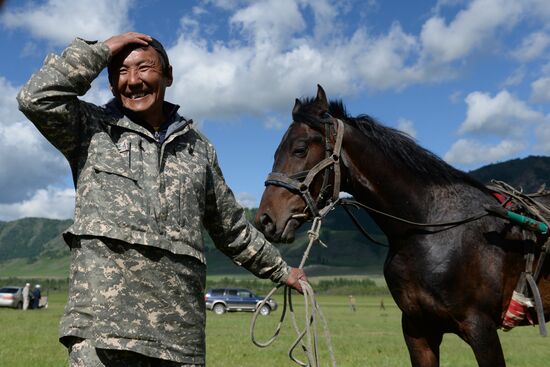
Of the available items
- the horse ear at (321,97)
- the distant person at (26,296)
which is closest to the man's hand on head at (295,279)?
the horse ear at (321,97)

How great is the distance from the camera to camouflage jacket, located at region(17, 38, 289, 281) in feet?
10.0

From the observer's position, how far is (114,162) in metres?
3.17

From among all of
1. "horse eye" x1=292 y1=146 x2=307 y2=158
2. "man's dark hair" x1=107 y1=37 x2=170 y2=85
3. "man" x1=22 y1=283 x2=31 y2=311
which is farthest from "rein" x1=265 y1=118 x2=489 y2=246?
"man" x1=22 y1=283 x2=31 y2=311

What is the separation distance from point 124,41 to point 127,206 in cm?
90

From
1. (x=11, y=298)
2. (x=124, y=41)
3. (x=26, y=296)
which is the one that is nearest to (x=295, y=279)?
(x=124, y=41)

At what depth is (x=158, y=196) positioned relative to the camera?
318cm

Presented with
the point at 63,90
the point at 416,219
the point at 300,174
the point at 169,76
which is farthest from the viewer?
the point at 416,219

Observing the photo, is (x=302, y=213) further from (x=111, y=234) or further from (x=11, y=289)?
(x=11, y=289)

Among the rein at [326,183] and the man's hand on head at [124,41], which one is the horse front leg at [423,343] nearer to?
the rein at [326,183]

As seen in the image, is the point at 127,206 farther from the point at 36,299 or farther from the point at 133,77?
the point at 36,299

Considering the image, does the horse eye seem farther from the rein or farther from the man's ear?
the man's ear

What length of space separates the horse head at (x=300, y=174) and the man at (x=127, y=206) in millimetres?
1664

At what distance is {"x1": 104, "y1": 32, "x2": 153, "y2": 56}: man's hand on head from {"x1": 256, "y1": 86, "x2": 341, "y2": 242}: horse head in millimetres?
2146

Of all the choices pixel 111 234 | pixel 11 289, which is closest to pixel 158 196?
pixel 111 234
